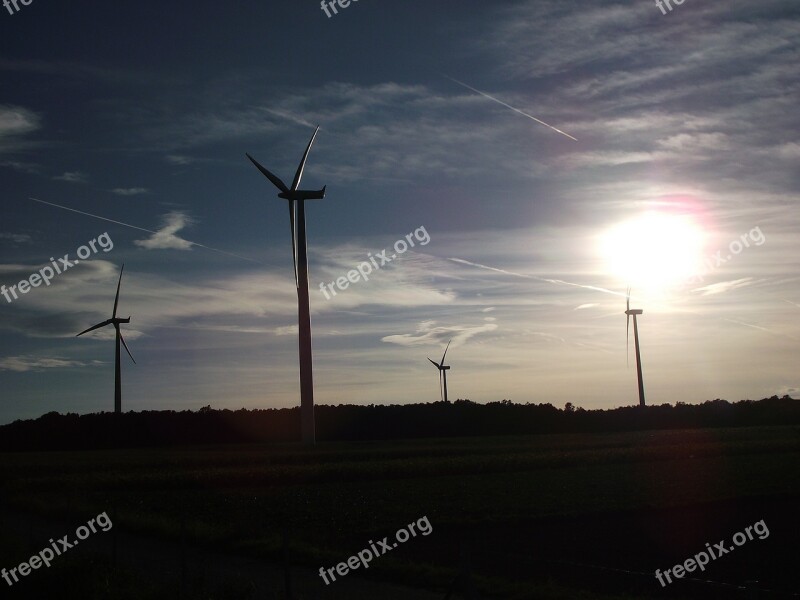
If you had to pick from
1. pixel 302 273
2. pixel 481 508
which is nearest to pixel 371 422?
pixel 302 273

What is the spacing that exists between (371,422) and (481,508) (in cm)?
10060

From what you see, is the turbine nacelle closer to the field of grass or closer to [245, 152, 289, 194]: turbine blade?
[245, 152, 289, 194]: turbine blade

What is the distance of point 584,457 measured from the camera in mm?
68875

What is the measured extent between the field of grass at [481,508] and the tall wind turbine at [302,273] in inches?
286

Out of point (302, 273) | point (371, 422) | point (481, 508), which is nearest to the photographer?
point (481, 508)

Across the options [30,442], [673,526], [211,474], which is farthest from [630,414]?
[673,526]

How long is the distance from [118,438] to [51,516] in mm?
82552

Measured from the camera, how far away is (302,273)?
8131 cm

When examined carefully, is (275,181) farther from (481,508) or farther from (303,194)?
(481,508)

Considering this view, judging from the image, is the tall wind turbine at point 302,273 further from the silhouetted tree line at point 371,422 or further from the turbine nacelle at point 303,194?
the silhouetted tree line at point 371,422

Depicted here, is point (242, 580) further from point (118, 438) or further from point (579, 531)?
point (118, 438)

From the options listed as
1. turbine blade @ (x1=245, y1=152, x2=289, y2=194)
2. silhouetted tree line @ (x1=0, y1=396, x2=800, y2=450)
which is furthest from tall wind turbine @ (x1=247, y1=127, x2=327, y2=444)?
silhouetted tree line @ (x1=0, y1=396, x2=800, y2=450)

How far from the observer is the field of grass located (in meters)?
22.9

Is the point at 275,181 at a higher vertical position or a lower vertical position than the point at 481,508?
higher
